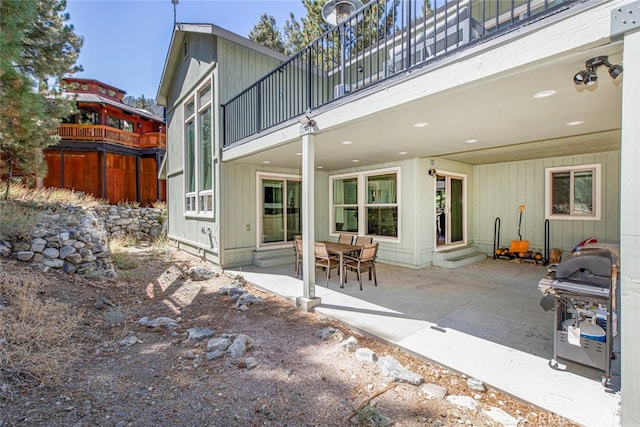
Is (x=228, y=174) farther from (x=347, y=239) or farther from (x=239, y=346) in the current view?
(x=239, y=346)

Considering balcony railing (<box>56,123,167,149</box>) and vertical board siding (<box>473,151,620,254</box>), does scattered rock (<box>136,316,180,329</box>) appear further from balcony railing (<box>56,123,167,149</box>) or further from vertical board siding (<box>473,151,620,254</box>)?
balcony railing (<box>56,123,167,149</box>)

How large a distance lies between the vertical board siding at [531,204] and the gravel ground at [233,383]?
657 centimetres

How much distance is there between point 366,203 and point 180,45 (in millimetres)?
7539

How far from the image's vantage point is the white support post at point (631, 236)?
72.3 inches

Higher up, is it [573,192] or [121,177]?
[121,177]

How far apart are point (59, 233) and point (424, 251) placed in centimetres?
773

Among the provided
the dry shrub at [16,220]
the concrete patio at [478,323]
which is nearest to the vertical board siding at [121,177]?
the dry shrub at [16,220]

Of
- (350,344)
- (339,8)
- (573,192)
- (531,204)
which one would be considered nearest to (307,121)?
(339,8)

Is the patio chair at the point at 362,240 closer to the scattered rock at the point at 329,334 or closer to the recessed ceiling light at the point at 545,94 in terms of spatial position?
the scattered rock at the point at 329,334

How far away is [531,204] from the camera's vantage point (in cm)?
779

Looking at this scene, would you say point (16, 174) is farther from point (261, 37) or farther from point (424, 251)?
point (261, 37)

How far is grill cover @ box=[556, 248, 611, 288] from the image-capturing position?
253 centimetres

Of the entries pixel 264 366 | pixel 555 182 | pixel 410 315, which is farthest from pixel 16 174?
pixel 555 182

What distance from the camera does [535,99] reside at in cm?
321
